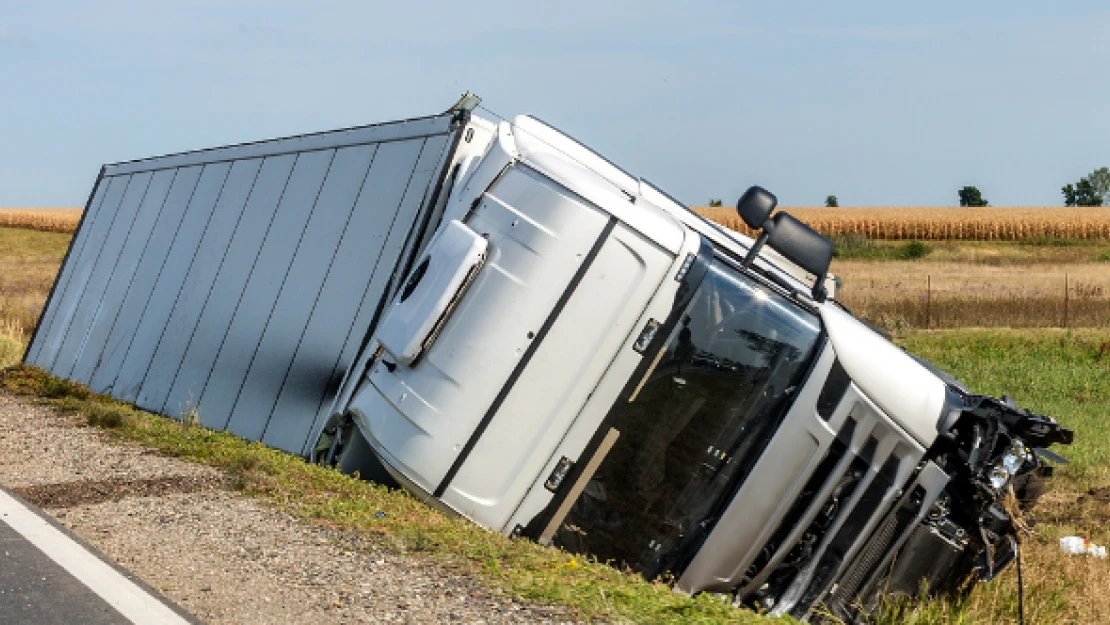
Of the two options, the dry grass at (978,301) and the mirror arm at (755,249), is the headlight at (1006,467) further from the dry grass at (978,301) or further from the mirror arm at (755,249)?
the dry grass at (978,301)

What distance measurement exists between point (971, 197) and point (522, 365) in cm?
11344

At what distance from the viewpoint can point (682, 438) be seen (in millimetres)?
6906

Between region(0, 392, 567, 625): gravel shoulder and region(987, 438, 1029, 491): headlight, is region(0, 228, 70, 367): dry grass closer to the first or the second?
region(0, 392, 567, 625): gravel shoulder

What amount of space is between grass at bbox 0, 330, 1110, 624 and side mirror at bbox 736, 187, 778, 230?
1.71m

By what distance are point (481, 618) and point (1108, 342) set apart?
20841 mm

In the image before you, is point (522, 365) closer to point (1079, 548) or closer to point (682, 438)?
point (682, 438)

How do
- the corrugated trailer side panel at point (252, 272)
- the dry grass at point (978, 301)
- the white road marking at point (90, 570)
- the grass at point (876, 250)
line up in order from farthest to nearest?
1. the grass at point (876, 250)
2. the dry grass at point (978, 301)
3. the corrugated trailer side panel at point (252, 272)
4. the white road marking at point (90, 570)

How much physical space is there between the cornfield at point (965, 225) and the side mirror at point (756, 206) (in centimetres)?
6487

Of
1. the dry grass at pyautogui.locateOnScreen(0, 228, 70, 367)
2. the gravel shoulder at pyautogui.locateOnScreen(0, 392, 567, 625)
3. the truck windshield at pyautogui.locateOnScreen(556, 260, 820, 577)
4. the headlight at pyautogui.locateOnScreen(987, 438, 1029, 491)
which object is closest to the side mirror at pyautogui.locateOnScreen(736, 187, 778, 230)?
the truck windshield at pyautogui.locateOnScreen(556, 260, 820, 577)

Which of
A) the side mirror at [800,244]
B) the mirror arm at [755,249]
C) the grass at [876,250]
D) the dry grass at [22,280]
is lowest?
the dry grass at [22,280]

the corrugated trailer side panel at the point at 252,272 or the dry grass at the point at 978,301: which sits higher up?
the dry grass at the point at 978,301

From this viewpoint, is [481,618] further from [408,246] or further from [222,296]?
[222,296]


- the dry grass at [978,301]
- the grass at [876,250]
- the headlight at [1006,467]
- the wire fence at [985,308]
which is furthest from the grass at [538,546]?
the grass at [876,250]

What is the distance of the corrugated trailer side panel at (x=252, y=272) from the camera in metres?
9.94
